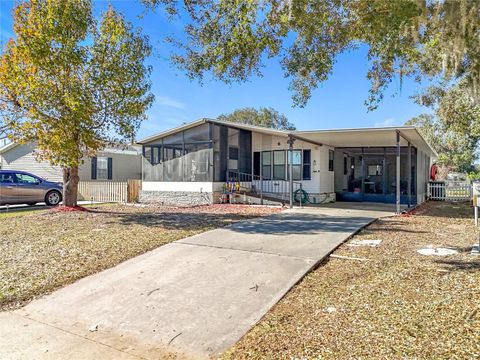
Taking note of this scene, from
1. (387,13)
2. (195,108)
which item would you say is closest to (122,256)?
(387,13)

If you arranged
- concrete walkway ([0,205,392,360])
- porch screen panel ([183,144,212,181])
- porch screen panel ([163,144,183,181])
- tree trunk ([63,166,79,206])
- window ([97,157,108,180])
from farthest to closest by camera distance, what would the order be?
window ([97,157,108,180]) < porch screen panel ([163,144,183,181]) < porch screen panel ([183,144,212,181]) < tree trunk ([63,166,79,206]) < concrete walkway ([0,205,392,360])

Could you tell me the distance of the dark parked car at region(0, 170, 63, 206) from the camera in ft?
47.8

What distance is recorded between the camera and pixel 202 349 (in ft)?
11.4

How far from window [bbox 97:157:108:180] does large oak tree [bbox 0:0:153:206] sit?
12164mm

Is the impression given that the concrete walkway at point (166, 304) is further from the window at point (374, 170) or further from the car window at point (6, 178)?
the window at point (374, 170)

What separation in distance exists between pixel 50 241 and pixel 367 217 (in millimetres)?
8515

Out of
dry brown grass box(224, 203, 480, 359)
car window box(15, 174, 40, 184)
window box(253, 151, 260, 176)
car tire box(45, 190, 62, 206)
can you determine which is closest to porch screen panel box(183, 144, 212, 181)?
window box(253, 151, 260, 176)

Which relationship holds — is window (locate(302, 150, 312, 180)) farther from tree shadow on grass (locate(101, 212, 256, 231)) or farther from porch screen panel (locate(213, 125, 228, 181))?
tree shadow on grass (locate(101, 212, 256, 231))

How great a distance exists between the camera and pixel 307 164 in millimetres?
16547

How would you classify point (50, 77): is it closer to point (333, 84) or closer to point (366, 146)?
point (333, 84)

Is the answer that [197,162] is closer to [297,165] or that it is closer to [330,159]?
[297,165]

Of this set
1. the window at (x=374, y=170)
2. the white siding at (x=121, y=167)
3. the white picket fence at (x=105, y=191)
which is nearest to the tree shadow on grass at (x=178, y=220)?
the white picket fence at (x=105, y=191)

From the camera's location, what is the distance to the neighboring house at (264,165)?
15.7 metres

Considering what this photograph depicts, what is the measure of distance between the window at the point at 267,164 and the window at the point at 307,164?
1.63m
